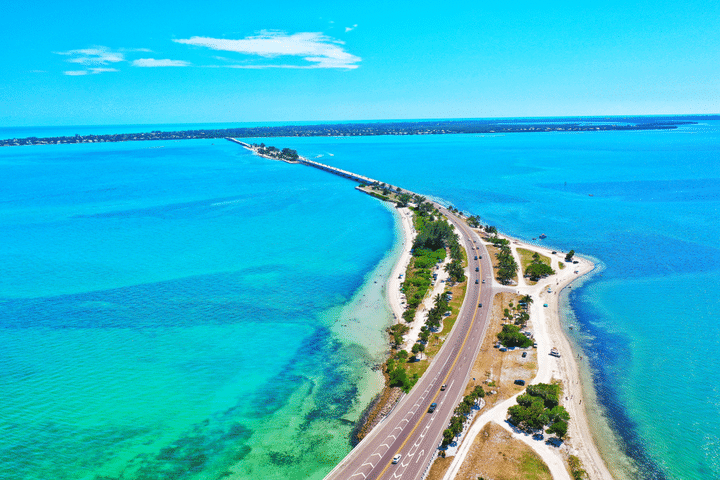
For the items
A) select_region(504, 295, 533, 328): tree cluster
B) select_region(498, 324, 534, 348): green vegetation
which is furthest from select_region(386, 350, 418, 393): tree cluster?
select_region(504, 295, 533, 328): tree cluster

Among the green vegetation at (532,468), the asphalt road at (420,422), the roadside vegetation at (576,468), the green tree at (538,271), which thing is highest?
the green tree at (538,271)

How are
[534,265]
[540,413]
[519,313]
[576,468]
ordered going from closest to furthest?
[576,468] < [540,413] < [519,313] < [534,265]

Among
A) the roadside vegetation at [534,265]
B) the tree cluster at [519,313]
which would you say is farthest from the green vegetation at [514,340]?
the roadside vegetation at [534,265]

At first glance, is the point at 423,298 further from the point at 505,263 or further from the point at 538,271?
the point at 538,271

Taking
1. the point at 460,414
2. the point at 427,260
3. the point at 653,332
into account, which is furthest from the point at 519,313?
the point at 460,414

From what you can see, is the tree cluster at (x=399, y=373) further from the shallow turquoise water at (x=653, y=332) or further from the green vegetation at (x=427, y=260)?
the shallow turquoise water at (x=653, y=332)
